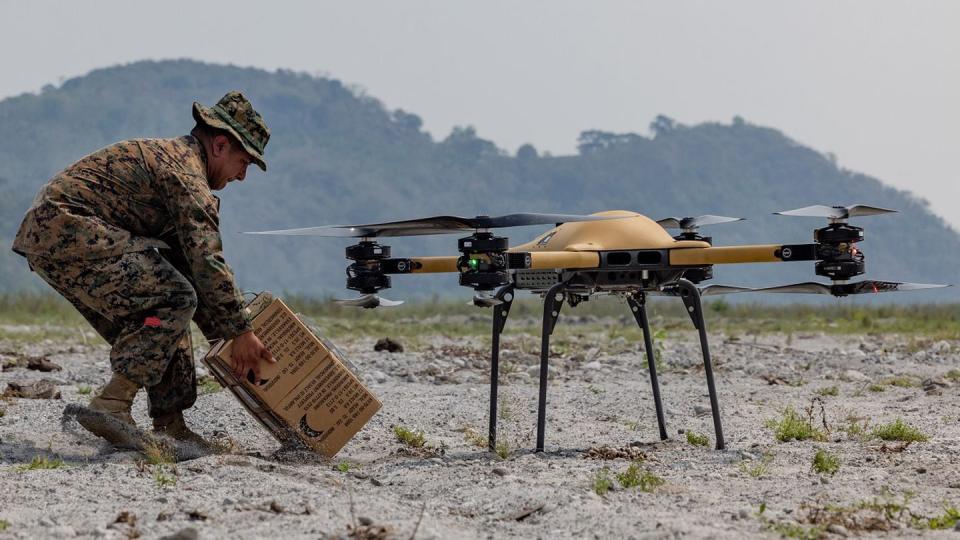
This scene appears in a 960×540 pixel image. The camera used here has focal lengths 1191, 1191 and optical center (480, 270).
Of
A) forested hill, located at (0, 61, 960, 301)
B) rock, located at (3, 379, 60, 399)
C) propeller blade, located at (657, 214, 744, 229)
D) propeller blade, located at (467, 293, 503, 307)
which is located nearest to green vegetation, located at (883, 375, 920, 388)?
propeller blade, located at (657, 214, 744, 229)

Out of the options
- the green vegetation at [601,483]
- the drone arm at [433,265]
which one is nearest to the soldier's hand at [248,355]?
the drone arm at [433,265]

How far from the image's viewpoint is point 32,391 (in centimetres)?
902

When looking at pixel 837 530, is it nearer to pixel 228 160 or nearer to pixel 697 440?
pixel 697 440

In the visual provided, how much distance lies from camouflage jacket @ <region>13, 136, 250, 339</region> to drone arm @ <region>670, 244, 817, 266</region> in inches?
95.4

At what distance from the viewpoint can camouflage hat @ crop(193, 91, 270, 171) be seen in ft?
21.5

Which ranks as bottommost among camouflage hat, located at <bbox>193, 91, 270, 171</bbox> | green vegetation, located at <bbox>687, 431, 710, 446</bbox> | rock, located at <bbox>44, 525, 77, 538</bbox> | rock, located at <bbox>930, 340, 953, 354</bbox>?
rock, located at <bbox>930, 340, 953, 354</bbox>

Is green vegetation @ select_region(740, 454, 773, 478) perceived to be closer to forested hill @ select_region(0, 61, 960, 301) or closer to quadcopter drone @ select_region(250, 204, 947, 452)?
quadcopter drone @ select_region(250, 204, 947, 452)

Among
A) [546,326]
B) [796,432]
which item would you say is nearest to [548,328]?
[546,326]

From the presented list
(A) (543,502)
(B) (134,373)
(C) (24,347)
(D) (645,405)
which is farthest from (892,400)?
(C) (24,347)

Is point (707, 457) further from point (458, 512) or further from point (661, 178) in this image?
point (661, 178)

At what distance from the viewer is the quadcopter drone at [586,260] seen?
6.25 meters

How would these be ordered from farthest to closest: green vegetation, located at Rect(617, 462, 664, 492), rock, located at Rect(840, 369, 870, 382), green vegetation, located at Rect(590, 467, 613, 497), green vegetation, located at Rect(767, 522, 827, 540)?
1. rock, located at Rect(840, 369, 870, 382)
2. green vegetation, located at Rect(617, 462, 664, 492)
3. green vegetation, located at Rect(590, 467, 613, 497)
4. green vegetation, located at Rect(767, 522, 827, 540)

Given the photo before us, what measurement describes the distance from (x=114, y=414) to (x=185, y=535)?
230cm

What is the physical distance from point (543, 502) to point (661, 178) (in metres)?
192
